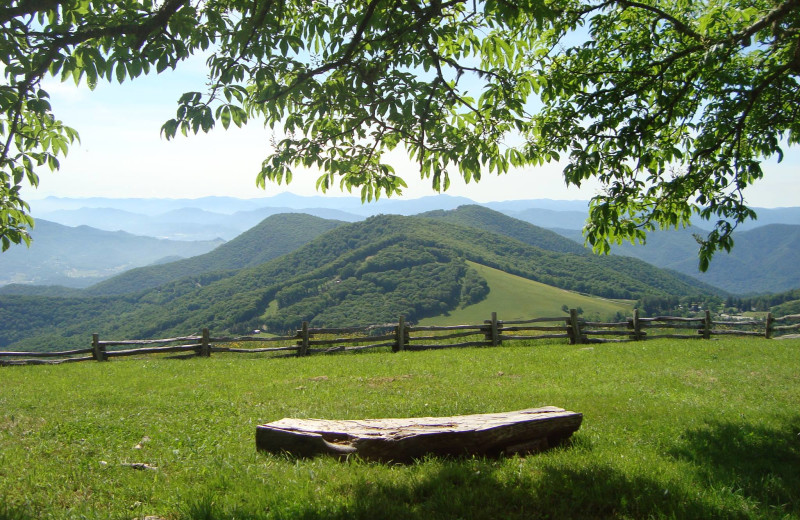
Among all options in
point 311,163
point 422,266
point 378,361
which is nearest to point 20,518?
point 311,163

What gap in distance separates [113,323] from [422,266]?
108902 mm

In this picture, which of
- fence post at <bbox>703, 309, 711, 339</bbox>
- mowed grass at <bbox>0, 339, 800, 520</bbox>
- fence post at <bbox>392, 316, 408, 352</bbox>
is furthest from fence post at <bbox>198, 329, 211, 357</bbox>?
fence post at <bbox>703, 309, 711, 339</bbox>

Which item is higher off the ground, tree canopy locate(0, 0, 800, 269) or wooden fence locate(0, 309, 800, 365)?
tree canopy locate(0, 0, 800, 269)

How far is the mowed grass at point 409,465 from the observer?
4574 millimetres

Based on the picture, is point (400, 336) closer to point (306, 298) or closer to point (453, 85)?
point (453, 85)

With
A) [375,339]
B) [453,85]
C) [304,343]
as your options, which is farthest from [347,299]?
[453,85]

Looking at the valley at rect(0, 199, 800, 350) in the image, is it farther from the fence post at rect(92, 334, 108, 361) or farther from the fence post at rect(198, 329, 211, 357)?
the fence post at rect(92, 334, 108, 361)

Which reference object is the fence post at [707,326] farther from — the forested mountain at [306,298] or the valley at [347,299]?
the forested mountain at [306,298]

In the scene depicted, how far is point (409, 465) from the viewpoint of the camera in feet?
18.5

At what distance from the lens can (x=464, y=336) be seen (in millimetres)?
24016

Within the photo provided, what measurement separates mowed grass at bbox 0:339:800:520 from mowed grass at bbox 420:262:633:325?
125 m

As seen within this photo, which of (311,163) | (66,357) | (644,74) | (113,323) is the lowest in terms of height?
(113,323)

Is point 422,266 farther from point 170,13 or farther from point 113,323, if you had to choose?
point 170,13

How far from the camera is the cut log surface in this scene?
5762 mm
